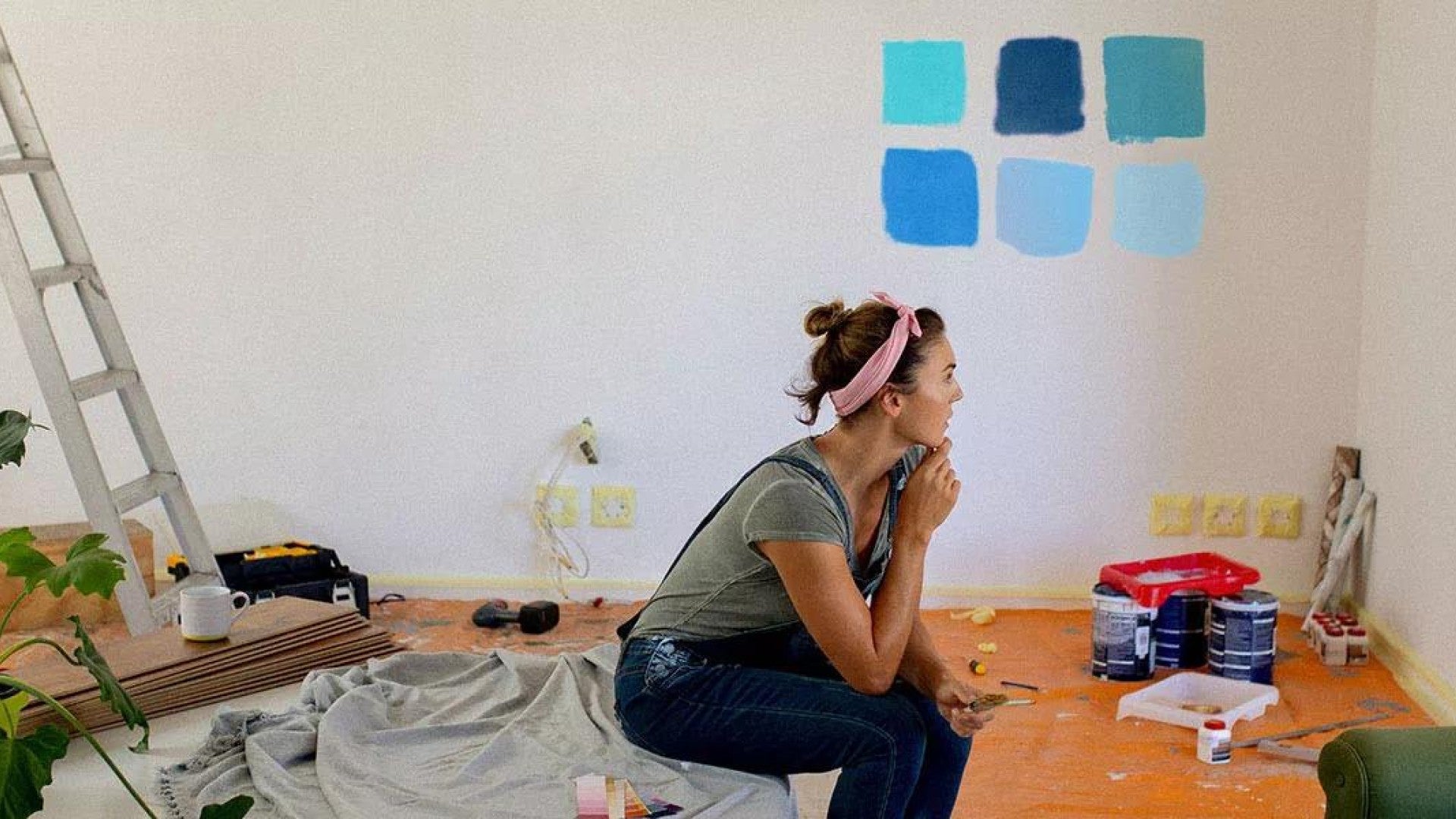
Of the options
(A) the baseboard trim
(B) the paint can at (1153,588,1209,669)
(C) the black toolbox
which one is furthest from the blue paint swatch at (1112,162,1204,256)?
(C) the black toolbox

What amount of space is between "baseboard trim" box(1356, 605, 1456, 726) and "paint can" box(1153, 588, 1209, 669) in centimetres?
44

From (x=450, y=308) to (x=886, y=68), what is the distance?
54.2 inches

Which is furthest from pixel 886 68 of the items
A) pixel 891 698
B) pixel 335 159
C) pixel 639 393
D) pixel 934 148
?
pixel 891 698

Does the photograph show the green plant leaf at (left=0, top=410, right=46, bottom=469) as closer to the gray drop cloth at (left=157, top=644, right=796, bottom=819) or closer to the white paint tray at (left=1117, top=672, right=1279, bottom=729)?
the gray drop cloth at (left=157, top=644, right=796, bottom=819)

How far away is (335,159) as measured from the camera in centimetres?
446

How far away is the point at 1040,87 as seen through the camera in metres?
4.26

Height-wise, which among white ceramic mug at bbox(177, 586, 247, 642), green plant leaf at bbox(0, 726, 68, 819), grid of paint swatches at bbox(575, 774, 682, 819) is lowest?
grid of paint swatches at bbox(575, 774, 682, 819)

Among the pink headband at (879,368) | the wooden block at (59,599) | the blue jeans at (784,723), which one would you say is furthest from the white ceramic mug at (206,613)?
the wooden block at (59,599)

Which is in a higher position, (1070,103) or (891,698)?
(1070,103)

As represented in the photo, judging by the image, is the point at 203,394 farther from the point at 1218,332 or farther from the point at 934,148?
the point at 1218,332

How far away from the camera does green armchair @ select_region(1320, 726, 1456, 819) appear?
6.48ft

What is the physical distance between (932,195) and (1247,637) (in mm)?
1419

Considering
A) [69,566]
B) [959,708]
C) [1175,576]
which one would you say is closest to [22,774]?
[69,566]

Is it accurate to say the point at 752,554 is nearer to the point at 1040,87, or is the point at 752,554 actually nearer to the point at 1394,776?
the point at 1394,776
